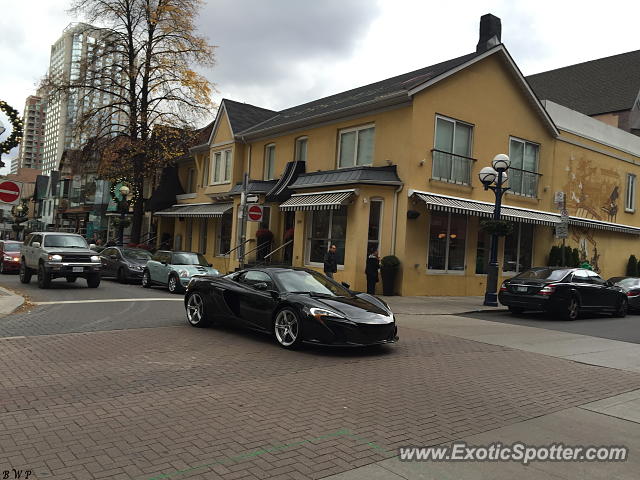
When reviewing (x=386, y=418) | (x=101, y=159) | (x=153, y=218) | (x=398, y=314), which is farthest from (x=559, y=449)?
(x=153, y=218)

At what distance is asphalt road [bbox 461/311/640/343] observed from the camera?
1191cm

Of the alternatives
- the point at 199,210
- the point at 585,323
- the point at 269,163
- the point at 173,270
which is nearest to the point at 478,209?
the point at 585,323

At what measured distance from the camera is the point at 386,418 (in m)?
5.03

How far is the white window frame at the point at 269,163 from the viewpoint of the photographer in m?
25.0

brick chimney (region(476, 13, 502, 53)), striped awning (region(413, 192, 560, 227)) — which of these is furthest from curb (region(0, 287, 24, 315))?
brick chimney (region(476, 13, 502, 53))

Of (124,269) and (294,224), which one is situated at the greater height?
(294,224)

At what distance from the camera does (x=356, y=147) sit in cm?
2012

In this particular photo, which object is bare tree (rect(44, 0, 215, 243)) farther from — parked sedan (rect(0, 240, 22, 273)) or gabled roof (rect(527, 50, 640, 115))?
gabled roof (rect(527, 50, 640, 115))

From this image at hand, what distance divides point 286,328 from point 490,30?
1976 cm

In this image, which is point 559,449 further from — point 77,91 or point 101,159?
point 77,91

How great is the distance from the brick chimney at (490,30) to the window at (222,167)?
524 inches

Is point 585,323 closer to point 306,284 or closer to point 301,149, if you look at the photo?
point 306,284

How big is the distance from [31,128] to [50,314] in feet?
95.2

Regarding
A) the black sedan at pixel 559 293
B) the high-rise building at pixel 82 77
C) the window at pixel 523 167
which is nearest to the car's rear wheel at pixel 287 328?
the black sedan at pixel 559 293
